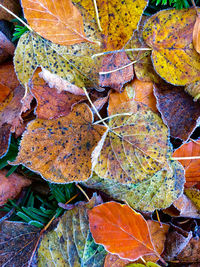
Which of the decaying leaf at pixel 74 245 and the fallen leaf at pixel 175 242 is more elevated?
the decaying leaf at pixel 74 245

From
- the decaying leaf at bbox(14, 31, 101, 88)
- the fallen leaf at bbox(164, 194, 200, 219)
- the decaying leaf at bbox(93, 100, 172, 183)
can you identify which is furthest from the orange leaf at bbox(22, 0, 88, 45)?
the fallen leaf at bbox(164, 194, 200, 219)

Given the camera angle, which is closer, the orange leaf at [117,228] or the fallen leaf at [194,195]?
the orange leaf at [117,228]

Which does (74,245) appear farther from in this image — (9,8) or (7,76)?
(9,8)

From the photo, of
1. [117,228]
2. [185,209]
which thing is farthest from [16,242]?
[185,209]

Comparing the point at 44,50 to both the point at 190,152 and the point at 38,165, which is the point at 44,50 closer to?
the point at 38,165

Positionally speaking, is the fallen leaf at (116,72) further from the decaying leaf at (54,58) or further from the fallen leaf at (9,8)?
the fallen leaf at (9,8)

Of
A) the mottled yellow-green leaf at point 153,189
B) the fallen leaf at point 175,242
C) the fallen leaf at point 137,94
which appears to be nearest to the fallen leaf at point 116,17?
the fallen leaf at point 137,94
